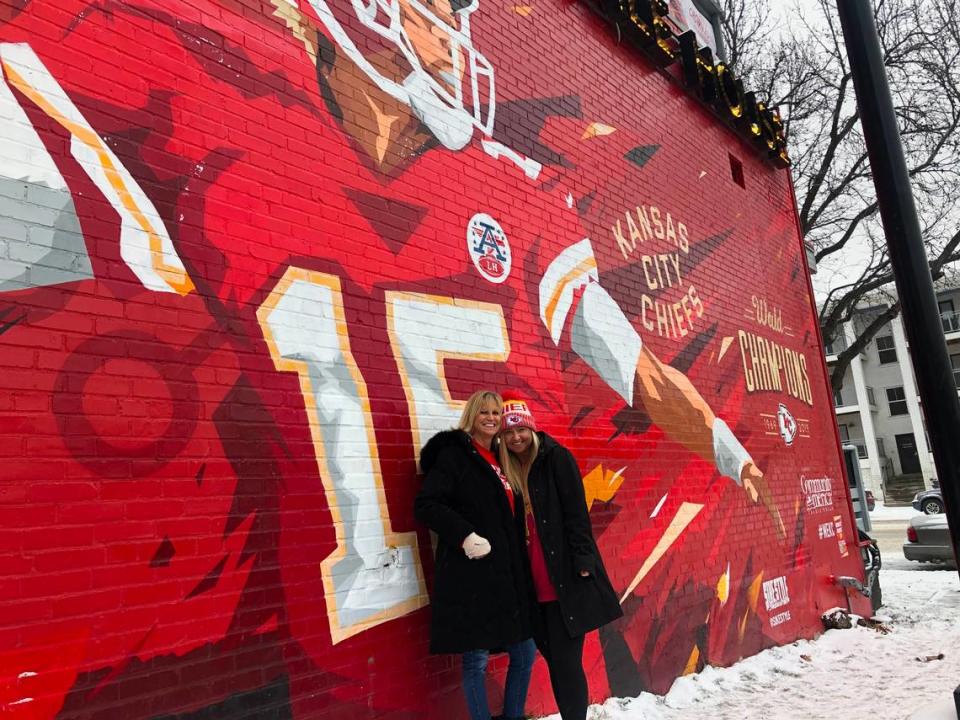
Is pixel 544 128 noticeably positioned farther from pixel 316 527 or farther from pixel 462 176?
pixel 316 527

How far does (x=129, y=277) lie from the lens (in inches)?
125

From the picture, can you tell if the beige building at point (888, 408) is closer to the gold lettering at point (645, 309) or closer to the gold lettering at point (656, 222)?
the gold lettering at point (656, 222)

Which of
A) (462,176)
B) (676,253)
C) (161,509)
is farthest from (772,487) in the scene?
(161,509)

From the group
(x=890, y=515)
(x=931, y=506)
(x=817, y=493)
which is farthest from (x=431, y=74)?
(x=890, y=515)

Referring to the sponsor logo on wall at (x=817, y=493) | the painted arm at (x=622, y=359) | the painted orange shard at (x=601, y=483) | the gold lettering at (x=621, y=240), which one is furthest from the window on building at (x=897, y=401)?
the painted orange shard at (x=601, y=483)

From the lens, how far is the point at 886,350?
4103 cm

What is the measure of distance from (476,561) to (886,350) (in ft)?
140

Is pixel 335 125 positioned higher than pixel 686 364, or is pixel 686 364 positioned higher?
pixel 335 125

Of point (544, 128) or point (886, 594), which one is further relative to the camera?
point (886, 594)

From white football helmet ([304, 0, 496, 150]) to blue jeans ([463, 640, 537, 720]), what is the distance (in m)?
3.00

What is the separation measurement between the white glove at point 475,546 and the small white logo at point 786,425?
6.14 metres

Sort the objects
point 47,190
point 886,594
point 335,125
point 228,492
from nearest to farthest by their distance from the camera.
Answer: point 47,190 < point 228,492 < point 335,125 < point 886,594

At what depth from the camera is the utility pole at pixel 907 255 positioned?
4.40m

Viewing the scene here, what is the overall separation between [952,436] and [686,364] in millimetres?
3033
